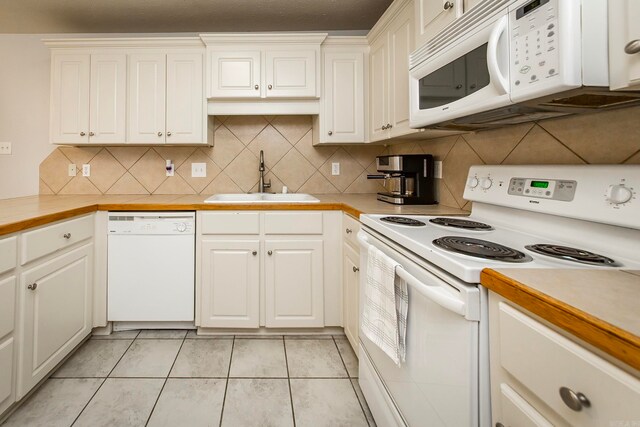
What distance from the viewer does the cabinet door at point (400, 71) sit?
1.85 meters

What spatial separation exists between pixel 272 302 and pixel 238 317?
243mm

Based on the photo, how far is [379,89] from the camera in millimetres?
2305

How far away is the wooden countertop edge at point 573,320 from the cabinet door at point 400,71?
1.33 meters

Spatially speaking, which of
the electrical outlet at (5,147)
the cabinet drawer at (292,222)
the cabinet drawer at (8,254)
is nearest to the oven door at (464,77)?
the cabinet drawer at (292,222)

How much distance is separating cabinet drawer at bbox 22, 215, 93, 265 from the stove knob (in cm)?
220

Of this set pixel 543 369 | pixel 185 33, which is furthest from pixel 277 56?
pixel 543 369

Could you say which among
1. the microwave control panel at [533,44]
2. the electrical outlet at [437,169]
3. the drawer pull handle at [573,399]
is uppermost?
the microwave control panel at [533,44]

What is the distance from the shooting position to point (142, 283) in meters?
2.21

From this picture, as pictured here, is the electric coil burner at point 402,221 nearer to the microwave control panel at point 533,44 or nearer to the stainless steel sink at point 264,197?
the microwave control panel at point 533,44

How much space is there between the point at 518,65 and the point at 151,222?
2122 mm

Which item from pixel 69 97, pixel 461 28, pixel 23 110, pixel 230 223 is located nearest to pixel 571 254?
pixel 461 28

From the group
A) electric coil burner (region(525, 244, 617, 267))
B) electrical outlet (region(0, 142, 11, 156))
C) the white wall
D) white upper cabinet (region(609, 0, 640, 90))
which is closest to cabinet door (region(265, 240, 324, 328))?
electric coil burner (region(525, 244, 617, 267))

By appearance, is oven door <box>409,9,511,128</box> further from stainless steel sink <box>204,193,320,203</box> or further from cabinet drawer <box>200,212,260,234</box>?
stainless steel sink <box>204,193,320,203</box>

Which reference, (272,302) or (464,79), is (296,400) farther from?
(464,79)
